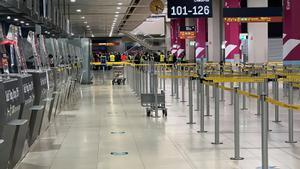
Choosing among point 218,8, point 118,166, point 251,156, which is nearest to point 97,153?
point 118,166

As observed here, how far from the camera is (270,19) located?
23953mm

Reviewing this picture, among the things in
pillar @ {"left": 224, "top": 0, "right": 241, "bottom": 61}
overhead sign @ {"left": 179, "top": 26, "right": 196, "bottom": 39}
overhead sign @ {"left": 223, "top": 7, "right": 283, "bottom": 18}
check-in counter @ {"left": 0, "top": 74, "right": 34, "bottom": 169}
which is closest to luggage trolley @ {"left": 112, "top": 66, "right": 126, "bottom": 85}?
pillar @ {"left": 224, "top": 0, "right": 241, "bottom": 61}

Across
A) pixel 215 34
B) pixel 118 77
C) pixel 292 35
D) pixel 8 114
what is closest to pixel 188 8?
pixel 292 35

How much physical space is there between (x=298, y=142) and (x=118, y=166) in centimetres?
331

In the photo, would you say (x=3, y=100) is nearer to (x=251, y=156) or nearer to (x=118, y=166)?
(x=118, y=166)

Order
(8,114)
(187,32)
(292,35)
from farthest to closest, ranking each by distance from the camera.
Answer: (187,32) < (292,35) < (8,114)

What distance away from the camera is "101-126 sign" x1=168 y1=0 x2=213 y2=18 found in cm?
1659

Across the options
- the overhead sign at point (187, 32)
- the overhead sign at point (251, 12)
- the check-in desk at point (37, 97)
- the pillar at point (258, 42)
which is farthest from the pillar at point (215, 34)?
the check-in desk at point (37, 97)

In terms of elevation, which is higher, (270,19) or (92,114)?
(270,19)

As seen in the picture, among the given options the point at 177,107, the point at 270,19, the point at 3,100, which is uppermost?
the point at 270,19

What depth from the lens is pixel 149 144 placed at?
8617 millimetres

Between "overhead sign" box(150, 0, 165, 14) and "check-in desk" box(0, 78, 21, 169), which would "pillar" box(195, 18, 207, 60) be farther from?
"check-in desk" box(0, 78, 21, 169)

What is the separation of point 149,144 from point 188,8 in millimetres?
8756

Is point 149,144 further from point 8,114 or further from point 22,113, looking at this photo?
point 8,114
